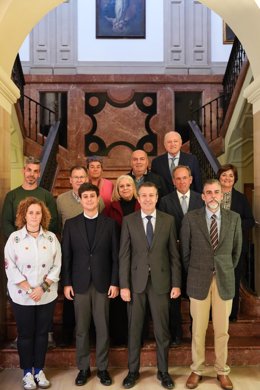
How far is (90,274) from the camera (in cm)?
339

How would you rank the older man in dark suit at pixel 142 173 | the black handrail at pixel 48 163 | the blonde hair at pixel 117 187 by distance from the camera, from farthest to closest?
1. the black handrail at pixel 48 163
2. the older man in dark suit at pixel 142 173
3. the blonde hair at pixel 117 187

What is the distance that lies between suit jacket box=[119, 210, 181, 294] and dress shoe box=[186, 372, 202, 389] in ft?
2.15

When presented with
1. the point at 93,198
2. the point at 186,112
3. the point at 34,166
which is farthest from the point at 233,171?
the point at 186,112

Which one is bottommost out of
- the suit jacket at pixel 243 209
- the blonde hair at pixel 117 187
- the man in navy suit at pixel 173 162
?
the suit jacket at pixel 243 209

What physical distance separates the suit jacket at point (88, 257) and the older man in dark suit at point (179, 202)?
546 millimetres

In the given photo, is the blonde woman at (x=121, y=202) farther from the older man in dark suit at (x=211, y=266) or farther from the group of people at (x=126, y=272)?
the older man in dark suit at (x=211, y=266)

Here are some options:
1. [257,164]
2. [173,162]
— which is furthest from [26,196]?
[257,164]

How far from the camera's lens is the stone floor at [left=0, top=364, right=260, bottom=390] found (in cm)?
341

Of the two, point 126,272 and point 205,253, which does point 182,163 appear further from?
point 126,272

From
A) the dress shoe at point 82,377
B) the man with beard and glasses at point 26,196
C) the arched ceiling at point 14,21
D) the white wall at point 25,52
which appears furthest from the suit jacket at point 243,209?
the white wall at point 25,52

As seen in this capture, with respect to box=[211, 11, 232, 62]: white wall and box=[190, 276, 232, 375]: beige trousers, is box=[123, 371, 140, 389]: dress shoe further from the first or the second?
box=[211, 11, 232, 62]: white wall

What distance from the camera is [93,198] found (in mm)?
3340

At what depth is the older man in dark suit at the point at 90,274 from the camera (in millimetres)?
3395

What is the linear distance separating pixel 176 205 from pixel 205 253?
557 mm
